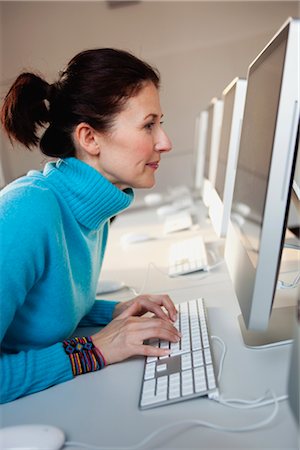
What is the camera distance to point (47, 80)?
94 centimetres

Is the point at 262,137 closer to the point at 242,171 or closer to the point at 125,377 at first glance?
the point at 242,171

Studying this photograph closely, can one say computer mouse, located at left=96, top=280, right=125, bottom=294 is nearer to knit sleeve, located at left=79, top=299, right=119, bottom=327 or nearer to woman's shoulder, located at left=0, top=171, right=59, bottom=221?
knit sleeve, located at left=79, top=299, right=119, bottom=327

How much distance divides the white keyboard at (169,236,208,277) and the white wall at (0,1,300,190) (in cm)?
177

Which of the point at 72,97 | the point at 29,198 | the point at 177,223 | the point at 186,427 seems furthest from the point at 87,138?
the point at 177,223

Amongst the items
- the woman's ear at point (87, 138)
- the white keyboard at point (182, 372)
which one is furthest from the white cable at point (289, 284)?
the woman's ear at point (87, 138)

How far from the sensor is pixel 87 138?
0.85m

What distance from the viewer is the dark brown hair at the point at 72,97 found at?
2.70 ft

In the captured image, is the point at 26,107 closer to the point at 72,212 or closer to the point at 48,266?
the point at 72,212

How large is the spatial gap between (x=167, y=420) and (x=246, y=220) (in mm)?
359

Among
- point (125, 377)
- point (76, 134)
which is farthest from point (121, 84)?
point (125, 377)

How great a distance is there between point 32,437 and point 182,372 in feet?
0.75

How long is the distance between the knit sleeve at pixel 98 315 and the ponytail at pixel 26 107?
41 cm

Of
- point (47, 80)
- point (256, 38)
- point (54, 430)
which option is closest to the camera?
point (54, 430)

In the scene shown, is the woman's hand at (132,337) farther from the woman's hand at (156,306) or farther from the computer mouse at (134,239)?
the computer mouse at (134,239)
